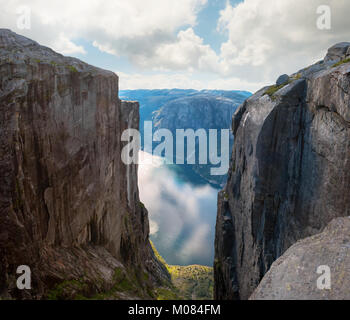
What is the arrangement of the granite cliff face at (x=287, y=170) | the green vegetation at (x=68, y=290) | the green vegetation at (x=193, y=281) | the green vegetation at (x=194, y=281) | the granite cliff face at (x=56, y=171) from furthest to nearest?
the green vegetation at (x=194, y=281) → the green vegetation at (x=193, y=281) → the granite cliff face at (x=287, y=170) → the green vegetation at (x=68, y=290) → the granite cliff face at (x=56, y=171)

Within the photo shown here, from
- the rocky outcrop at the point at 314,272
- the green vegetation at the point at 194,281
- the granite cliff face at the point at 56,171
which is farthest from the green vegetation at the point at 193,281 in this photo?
the rocky outcrop at the point at 314,272

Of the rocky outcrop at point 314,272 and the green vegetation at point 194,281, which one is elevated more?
the rocky outcrop at point 314,272

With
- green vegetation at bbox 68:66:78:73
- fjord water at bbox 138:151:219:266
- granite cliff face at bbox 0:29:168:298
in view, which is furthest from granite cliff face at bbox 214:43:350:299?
fjord water at bbox 138:151:219:266

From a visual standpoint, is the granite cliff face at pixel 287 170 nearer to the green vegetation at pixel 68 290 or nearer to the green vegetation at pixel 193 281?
the green vegetation at pixel 193 281

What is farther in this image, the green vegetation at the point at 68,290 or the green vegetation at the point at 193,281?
the green vegetation at the point at 193,281

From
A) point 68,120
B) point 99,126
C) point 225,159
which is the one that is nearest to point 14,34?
point 68,120

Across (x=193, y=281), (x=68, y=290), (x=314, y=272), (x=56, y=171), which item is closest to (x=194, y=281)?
(x=193, y=281)

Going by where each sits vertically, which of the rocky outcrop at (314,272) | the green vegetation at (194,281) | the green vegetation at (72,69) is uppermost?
the green vegetation at (72,69)

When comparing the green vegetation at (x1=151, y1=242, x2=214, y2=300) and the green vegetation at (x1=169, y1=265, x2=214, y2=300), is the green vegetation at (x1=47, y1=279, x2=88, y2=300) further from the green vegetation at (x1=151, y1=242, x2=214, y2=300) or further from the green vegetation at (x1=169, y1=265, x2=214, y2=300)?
the green vegetation at (x1=169, y1=265, x2=214, y2=300)
